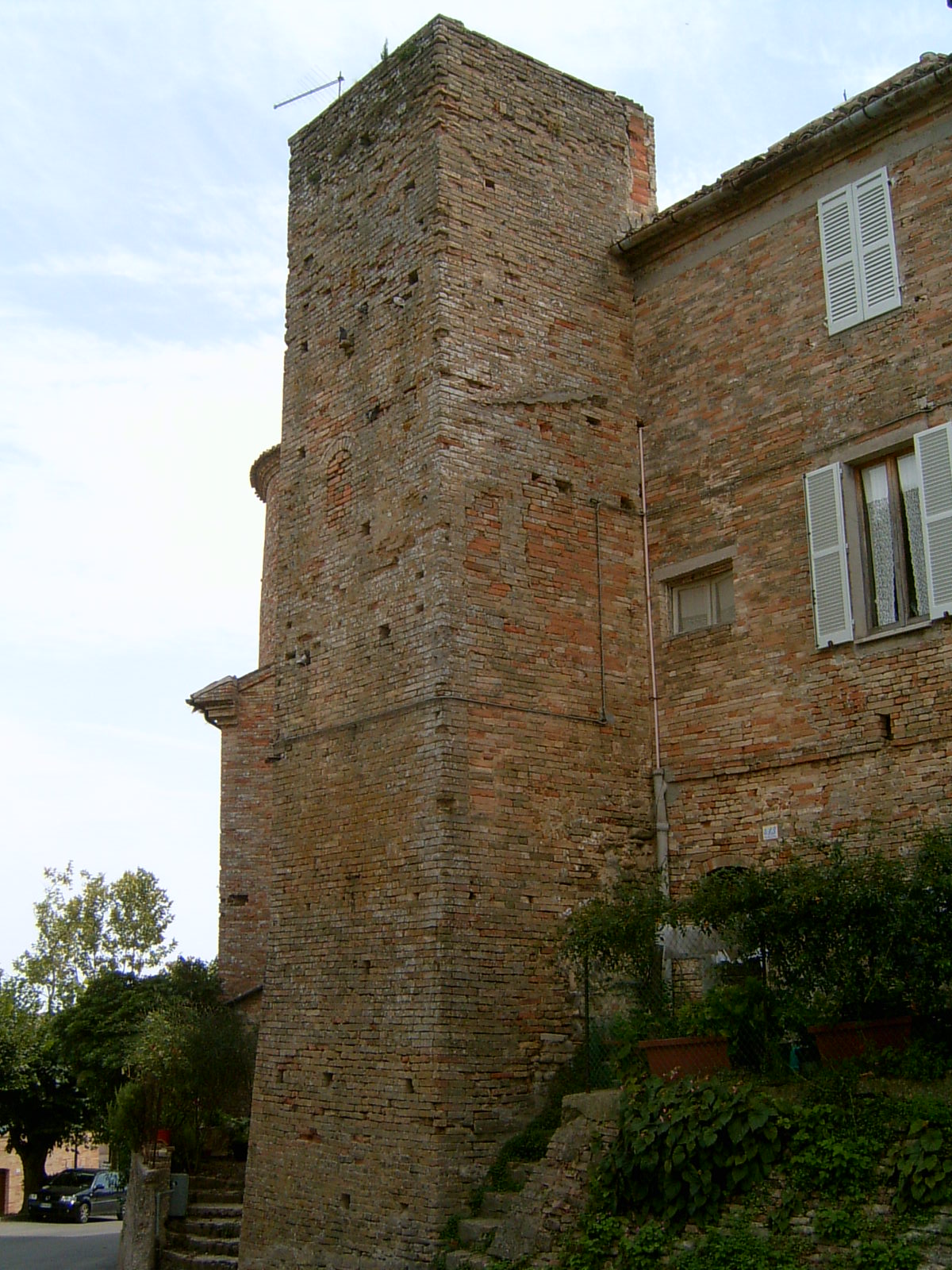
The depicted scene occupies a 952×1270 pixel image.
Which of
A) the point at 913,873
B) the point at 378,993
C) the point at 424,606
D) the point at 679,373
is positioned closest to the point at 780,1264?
the point at 913,873

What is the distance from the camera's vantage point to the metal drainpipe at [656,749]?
12.2 meters

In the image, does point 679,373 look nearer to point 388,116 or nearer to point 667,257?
point 667,257

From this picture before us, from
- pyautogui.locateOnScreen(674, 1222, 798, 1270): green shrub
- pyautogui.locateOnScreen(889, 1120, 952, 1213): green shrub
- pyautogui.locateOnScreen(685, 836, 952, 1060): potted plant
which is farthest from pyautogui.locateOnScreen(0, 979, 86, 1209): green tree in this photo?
pyautogui.locateOnScreen(889, 1120, 952, 1213): green shrub

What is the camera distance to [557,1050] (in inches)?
440

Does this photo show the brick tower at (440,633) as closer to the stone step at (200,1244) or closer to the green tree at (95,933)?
the stone step at (200,1244)

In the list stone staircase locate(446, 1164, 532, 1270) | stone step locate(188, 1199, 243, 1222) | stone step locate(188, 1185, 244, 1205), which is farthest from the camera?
stone step locate(188, 1185, 244, 1205)

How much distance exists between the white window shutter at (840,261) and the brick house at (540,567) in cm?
3

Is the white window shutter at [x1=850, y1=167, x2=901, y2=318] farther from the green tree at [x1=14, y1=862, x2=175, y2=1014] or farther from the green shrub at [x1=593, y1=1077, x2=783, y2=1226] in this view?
the green tree at [x1=14, y1=862, x2=175, y2=1014]

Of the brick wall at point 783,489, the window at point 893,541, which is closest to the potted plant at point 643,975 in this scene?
the brick wall at point 783,489

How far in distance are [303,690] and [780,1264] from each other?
7.09 meters

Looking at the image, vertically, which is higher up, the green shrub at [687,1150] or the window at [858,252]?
the window at [858,252]

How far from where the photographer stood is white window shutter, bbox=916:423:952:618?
10508 mm

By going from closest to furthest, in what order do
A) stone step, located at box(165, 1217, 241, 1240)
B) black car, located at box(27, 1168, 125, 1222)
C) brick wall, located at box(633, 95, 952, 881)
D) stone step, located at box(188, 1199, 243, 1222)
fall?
brick wall, located at box(633, 95, 952, 881) → stone step, located at box(165, 1217, 241, 1240) → stone step, located at box(188, 1199, 243, 1222) → black car, located at box(27, 1168, 125, 1222)

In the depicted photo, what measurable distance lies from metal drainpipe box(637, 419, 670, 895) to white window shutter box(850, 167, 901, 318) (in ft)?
8.81
